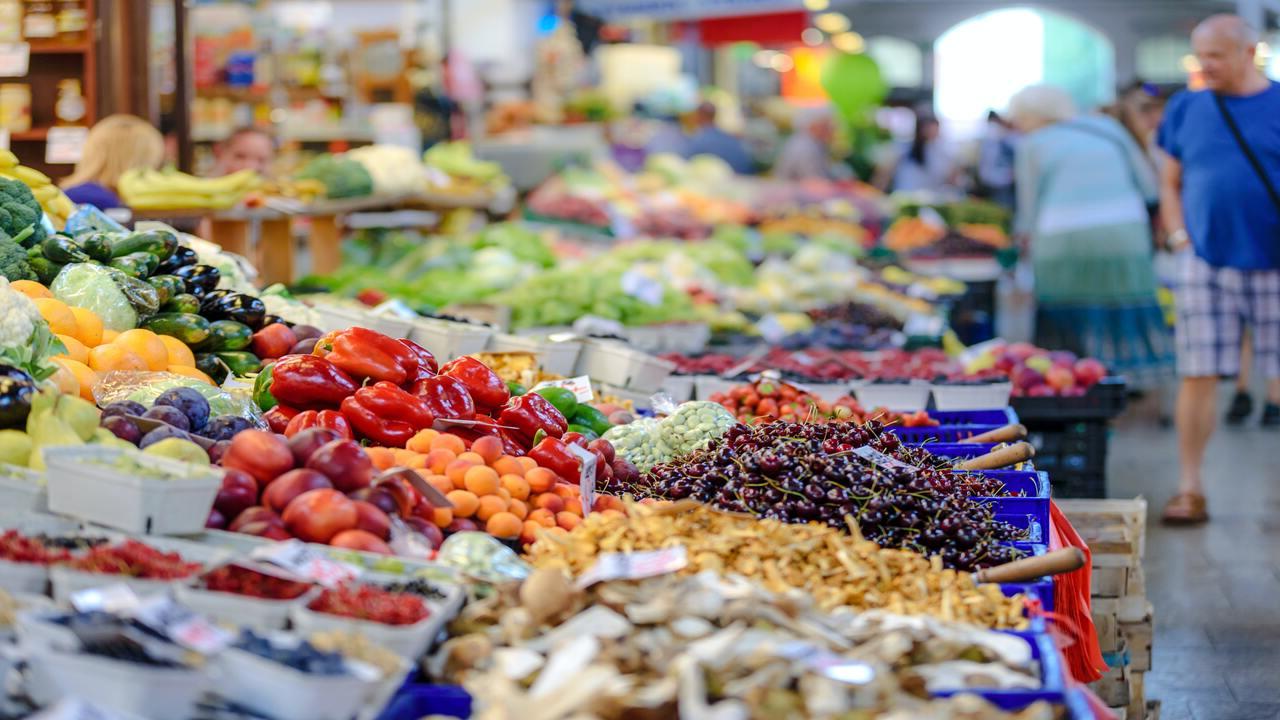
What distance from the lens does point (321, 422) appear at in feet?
11.4

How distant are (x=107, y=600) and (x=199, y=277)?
2.36 metres

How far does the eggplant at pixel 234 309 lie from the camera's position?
14.6 feet

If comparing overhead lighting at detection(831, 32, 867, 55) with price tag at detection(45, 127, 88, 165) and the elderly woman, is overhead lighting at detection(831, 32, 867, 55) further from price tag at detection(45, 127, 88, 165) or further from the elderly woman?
price tag at detection(45, 127, 88, 165)

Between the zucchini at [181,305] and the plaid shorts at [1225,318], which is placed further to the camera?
the plaid shorts at [1225,318]

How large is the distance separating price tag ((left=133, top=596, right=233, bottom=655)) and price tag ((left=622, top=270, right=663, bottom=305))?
498cm

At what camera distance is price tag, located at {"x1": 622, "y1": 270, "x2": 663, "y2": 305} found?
7.23 m

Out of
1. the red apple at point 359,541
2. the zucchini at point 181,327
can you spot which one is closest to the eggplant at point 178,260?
the zucchini at point 181,327

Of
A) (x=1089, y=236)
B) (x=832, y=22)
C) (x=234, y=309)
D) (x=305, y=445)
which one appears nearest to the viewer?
(x=305, y=445)

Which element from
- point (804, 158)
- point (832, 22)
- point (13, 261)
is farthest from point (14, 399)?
point (832, 22)

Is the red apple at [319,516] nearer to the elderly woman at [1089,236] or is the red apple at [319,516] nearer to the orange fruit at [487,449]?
the orange fruit at [487,449]

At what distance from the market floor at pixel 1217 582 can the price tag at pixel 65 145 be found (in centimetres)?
569

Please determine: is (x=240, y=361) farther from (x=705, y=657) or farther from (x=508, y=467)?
(x=705, y=657)

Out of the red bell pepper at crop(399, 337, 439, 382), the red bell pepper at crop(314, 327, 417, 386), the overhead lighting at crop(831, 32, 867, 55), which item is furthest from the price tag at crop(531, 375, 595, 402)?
the overhead lighting at crop(831, 32, 867, 55)

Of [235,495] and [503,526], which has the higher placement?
[235,495]
